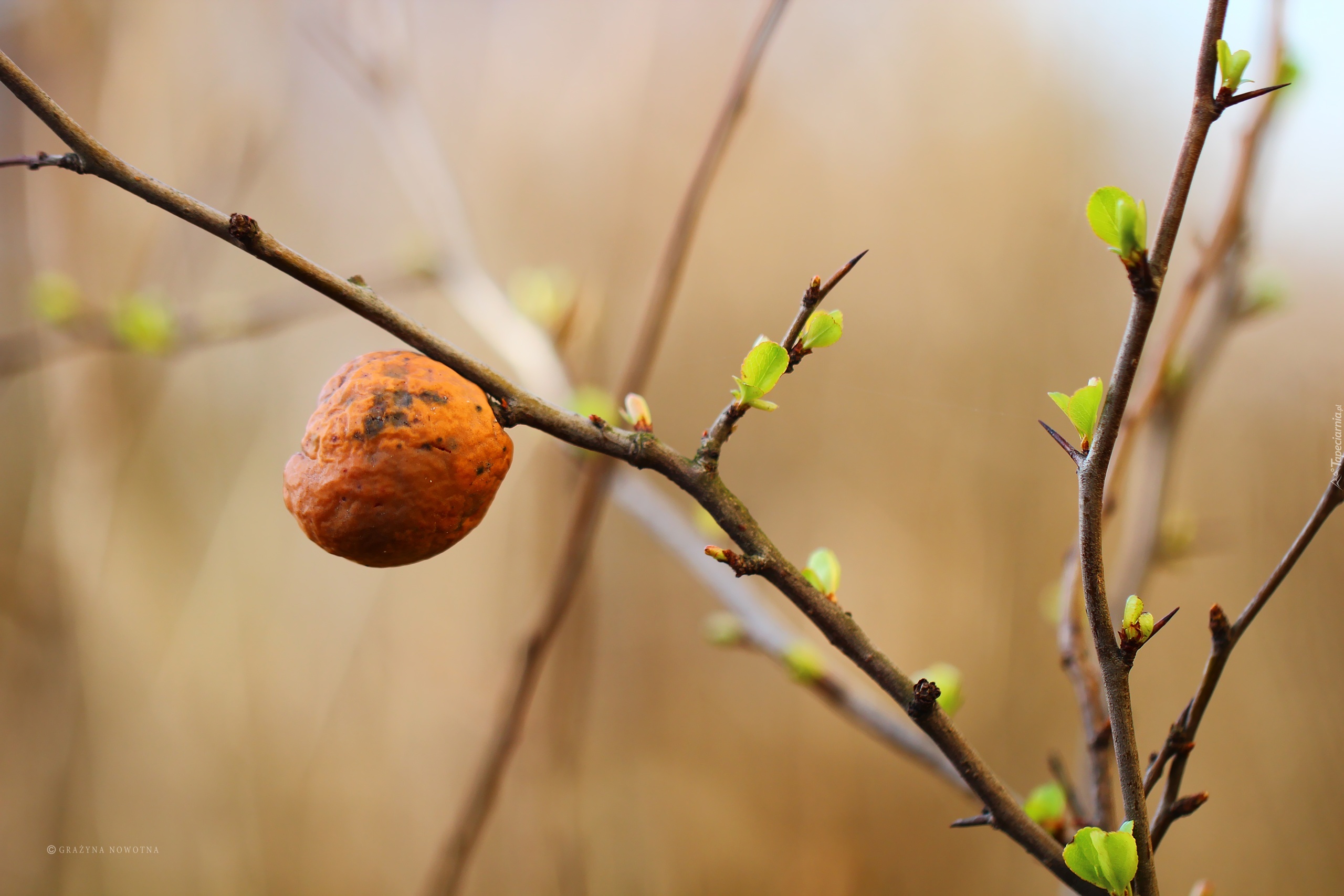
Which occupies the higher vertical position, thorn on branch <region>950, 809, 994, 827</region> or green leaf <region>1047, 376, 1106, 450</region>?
green leaf <region>1047, 376, 1106, 450</region>

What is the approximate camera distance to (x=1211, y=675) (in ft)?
0.87

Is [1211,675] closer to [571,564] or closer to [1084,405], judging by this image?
[1084,405]

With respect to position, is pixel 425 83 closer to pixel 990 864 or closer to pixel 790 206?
pixel 790 206

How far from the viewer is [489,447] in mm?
245

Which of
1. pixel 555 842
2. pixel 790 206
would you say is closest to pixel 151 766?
pixel 555 842

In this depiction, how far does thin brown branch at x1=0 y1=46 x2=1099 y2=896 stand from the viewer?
210 mm

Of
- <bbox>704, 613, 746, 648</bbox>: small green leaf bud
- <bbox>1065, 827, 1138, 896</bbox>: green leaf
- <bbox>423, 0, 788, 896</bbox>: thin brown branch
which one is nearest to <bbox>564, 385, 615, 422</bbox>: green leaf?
<bbox>423, 0, 788, 896</bbox>: thin brown branch

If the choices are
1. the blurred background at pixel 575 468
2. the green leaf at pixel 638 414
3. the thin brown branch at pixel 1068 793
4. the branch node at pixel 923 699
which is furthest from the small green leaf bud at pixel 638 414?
the blurred background at pixel 575 468

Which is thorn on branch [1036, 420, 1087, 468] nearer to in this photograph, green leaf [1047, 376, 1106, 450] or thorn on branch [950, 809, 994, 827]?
green leaf [1047, 376, 1106, 450]

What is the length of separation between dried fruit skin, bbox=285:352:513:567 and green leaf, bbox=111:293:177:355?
1.56ft

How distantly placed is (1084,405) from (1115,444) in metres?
0.02

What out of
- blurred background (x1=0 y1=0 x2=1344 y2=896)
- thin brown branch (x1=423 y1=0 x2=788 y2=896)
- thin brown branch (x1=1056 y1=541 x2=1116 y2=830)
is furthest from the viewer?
blurred background (x1=0 y1=0 x2=1344 y2=896)

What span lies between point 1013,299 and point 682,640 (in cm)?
66

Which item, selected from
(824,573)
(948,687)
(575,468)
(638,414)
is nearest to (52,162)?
(638,414)
